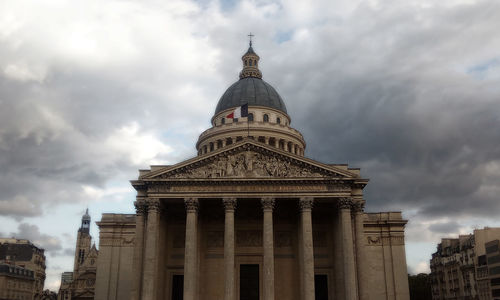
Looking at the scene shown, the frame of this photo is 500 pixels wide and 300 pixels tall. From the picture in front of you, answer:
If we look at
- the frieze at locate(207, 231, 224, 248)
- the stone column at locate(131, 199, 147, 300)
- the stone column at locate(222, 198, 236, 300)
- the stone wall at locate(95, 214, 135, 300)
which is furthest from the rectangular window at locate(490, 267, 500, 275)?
the stone column at locate(131, 199, 147, 300)

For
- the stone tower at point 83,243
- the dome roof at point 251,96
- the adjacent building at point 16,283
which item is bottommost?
the adjacent building at point 16,283

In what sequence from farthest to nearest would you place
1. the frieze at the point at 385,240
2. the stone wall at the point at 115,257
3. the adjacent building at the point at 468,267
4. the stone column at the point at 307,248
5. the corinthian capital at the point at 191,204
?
the adjacent building at the point at 468,267 < the frieze at the point at 385,240 < the stone wall at the point at 115,257 < the corinthian capital at the point at 191,204 < the stone column at the point at 307,248

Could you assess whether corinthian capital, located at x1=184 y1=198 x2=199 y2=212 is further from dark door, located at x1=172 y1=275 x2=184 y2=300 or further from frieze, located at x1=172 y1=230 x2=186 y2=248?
dark door, located at x1=172 y1=275 x2=184 y2=300

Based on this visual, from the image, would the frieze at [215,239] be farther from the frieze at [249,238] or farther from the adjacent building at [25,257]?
the adjacent building at [25,257]

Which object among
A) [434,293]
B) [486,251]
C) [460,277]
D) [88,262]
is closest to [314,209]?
[486,251]

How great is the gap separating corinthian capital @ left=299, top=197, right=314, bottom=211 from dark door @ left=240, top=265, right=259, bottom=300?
7.94 metres

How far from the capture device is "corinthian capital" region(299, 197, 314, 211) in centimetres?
3841

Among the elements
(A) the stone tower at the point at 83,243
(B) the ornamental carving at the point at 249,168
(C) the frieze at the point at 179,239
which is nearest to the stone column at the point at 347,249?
(B) the ornamental carving at the point at 249,168

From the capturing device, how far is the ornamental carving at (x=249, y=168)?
39156 millimetres

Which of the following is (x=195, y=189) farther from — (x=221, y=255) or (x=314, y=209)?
(x=314, y=209)

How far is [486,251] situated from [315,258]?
33.7m

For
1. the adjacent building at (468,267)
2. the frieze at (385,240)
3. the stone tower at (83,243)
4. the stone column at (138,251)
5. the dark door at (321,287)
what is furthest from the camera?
the stone tower at (83,243)

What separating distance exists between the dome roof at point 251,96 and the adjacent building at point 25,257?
5051 centimetres

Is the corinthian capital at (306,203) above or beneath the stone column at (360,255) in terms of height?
above
